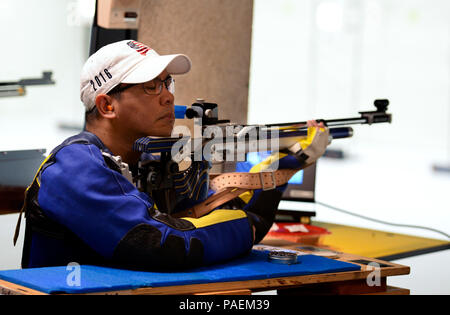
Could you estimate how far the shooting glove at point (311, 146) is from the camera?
2.78 m

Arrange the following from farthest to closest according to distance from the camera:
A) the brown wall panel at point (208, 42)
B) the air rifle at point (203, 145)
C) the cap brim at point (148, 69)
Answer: the brown wall panel at point (208, 42), the air rifle at point (203, 145), the cap brim at point (148, 69)

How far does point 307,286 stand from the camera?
8.02 ft

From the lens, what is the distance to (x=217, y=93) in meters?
3.78

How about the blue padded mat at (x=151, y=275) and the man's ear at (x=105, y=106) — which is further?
the man's ear at (x=105, y=106)

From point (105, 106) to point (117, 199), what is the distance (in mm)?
415

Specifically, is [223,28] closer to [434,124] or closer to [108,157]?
[108,157]

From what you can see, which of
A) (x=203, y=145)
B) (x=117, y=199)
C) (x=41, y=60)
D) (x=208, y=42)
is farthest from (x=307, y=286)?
(x=41, y=60)

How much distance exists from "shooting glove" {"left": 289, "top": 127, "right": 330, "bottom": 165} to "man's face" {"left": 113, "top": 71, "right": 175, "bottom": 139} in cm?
61

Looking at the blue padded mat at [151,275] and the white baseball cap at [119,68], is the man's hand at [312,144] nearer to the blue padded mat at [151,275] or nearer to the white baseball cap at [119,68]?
the blue padded mat at [151,275]

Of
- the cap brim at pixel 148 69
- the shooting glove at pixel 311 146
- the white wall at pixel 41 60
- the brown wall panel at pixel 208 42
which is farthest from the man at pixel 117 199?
the white wall at pixel 41 60

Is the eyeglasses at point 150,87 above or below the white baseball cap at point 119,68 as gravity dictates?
below

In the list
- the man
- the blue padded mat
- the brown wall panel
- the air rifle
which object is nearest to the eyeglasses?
the man

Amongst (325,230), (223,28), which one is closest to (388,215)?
(325,230)

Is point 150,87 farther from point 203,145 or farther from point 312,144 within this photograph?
point 312,144
